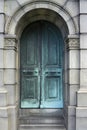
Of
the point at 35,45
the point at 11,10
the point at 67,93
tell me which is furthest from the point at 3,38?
the point at 67,93

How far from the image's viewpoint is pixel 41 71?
955 cm

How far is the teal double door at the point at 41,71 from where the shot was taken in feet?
31.2

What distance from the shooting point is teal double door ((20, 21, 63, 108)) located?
9.51 metres

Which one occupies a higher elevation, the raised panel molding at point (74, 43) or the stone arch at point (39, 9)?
the stone arch at point (39, 9)

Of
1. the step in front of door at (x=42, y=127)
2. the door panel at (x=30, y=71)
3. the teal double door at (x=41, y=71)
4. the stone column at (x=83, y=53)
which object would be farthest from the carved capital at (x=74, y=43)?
the step in front of door at (x=42, y=127)

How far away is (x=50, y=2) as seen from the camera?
27.5 ft

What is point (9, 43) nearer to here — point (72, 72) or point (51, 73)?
point (51, 73)

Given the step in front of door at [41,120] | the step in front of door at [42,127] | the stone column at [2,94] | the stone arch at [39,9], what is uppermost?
the stone arch at [39,9]

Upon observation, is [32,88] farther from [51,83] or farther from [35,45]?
[35,45]

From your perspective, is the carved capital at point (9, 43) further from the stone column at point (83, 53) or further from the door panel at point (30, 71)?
the stone column at point (83, 53)

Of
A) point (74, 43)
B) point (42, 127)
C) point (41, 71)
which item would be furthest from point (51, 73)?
point (42, 127)

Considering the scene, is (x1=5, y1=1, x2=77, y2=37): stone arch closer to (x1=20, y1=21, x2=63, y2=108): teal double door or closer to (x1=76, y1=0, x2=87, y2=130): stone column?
(x1=76, y1=0, x2=87, y2=130): stone column

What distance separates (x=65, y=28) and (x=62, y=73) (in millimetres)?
1776

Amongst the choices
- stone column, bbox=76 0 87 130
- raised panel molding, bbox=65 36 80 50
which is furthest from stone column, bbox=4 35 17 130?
stone column, bbox=76 0 87 130
